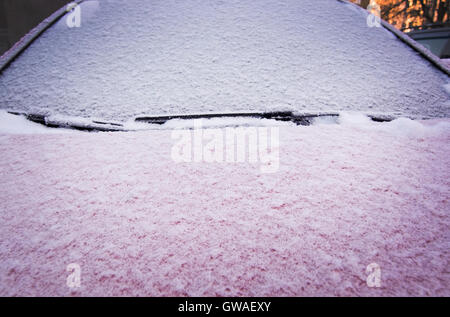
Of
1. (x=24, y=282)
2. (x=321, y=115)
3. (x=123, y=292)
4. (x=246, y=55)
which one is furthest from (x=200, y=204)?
(x=246, y=55)

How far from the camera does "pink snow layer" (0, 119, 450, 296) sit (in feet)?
1.52

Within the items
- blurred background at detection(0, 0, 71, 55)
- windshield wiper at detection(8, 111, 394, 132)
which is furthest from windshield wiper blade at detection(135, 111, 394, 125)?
blurred background at detection(0, 0, 71, 55)

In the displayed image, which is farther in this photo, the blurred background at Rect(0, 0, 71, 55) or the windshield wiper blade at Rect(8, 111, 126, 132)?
the blurred background at Rect(0, 0, 71, 55)

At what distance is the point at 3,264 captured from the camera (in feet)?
1.64

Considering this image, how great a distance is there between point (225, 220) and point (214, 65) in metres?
0.87

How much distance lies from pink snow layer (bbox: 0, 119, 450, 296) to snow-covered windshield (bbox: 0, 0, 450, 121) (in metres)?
0.28

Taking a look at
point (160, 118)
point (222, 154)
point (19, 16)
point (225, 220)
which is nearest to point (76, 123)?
point (160, 118)

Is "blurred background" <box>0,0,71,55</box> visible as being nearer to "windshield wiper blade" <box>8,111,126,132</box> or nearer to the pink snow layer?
"windshield wiper blade" <box>8,111,126,132</box>

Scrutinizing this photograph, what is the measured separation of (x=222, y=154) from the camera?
2.80 feet

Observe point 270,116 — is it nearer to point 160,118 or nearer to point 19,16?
point 160,118

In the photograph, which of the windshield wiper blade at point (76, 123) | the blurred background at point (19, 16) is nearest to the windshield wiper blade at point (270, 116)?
the windshield wiper blade at point (76, 123)

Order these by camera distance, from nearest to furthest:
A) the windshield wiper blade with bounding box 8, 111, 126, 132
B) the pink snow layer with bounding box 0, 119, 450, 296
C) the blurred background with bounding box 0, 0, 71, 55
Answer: the pink snow layer with bounding box 0, 119, 450, 296
the windshield wiper blade with bounding box 8, 111, 126, 132
the blurred background with bounding box 0, 0, 71, 55

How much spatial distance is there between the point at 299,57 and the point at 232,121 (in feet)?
1.85
